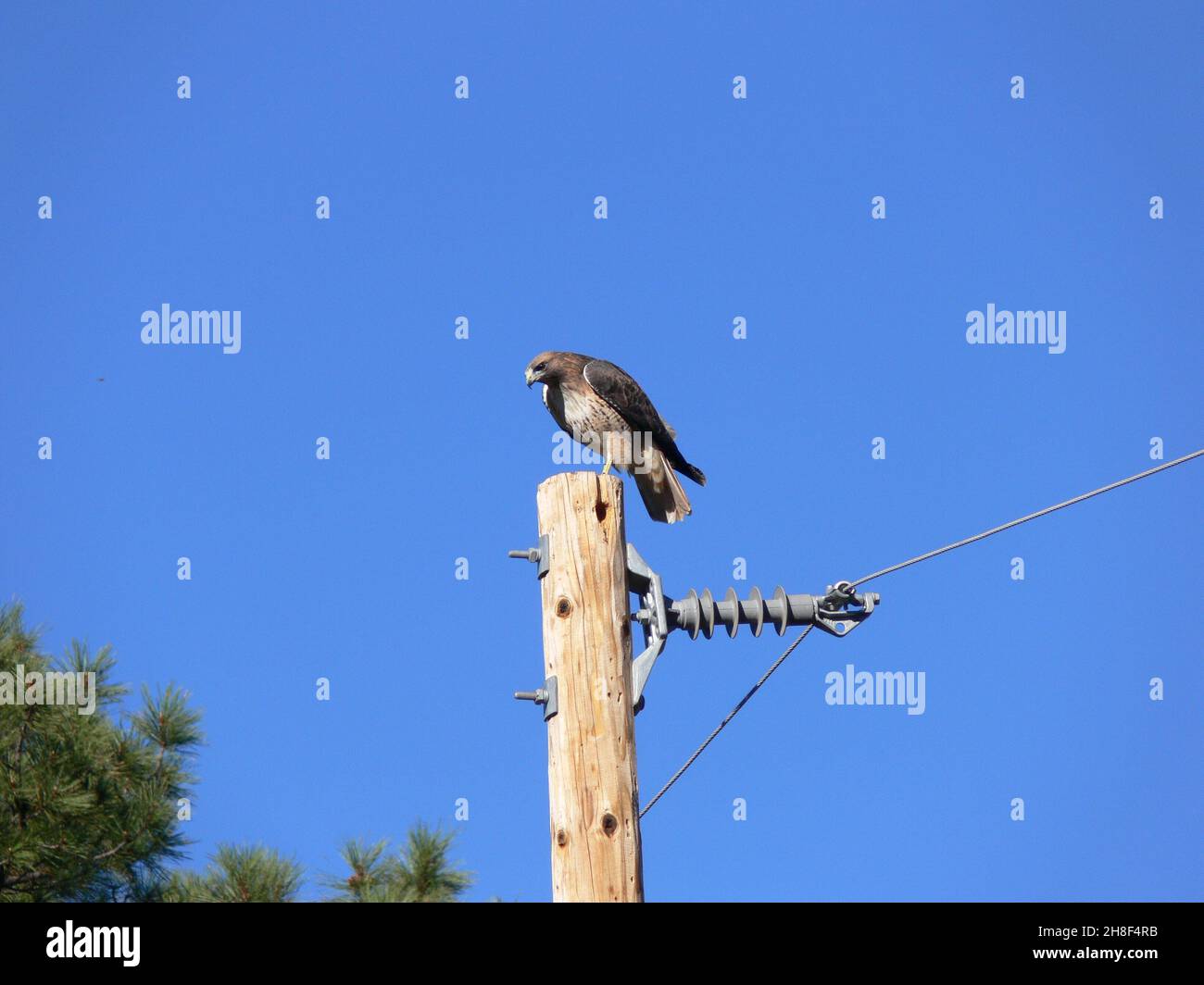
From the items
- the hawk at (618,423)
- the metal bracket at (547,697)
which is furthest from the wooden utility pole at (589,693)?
the hawk at (618,423)

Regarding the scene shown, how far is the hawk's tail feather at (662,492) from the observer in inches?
302

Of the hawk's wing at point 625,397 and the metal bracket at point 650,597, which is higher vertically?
the hawk's wing at point 625,397

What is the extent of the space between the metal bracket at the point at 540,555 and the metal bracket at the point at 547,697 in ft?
1.19

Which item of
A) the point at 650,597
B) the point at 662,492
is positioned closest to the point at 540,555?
the point at 650,597

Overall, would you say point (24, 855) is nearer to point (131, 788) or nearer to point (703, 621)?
Result: point (131, 788)

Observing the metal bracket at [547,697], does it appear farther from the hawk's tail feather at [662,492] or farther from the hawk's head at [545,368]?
the hawk's head at [545,368]

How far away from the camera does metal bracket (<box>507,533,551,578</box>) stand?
4477 mm

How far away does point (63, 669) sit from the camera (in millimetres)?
6980

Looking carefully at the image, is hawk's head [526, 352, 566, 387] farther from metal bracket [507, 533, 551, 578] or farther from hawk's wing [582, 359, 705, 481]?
metal bracket [507, 533, 551, 578]

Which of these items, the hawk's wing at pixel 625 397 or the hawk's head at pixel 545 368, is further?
the hawk's head at pixel 545 368

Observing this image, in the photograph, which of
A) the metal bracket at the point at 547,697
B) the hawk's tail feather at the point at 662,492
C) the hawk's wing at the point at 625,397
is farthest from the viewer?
the hawk's wing at the point at 625,397

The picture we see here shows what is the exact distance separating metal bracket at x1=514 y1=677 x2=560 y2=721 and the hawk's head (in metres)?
4.27

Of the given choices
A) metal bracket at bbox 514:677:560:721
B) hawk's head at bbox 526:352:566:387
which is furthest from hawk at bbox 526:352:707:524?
metal bracket at bbox 514:677:560:721
